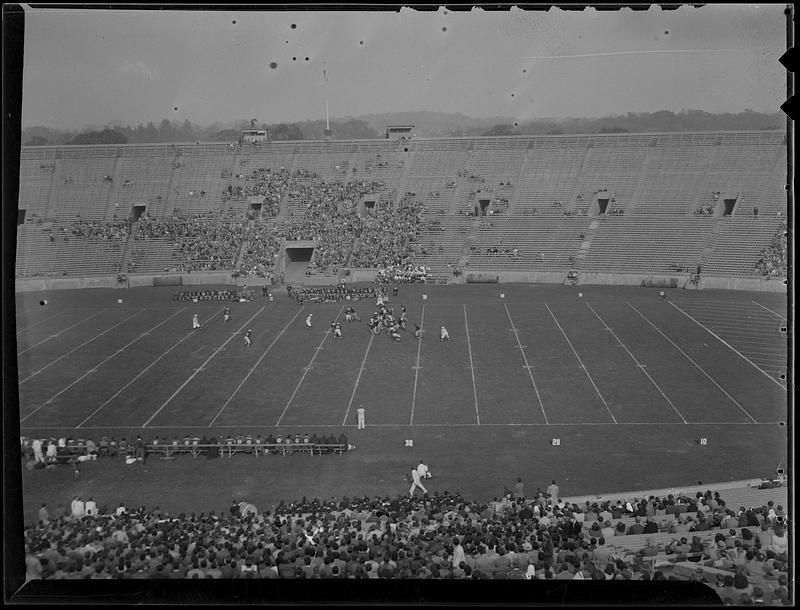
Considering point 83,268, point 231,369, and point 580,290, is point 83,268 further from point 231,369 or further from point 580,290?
point 580,290

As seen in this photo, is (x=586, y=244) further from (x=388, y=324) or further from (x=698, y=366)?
(x=698, y=366)

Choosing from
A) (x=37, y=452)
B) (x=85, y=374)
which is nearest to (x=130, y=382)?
(x=85, y=374)

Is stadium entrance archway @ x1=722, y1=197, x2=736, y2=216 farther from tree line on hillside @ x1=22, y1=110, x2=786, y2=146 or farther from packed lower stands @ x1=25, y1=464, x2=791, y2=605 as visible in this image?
packed lower stands @ x1=25, y1=464, x2=791, y2=605

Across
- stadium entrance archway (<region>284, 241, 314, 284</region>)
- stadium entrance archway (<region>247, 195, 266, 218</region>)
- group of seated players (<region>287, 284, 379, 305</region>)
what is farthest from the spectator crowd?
stadium entrance archway (<region>247, 195, 266, 218</region>)

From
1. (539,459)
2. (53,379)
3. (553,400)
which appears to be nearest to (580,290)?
(553,400)

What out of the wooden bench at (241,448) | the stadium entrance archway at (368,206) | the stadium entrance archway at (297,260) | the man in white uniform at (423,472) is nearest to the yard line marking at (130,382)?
the wooden bench at (241,448)
